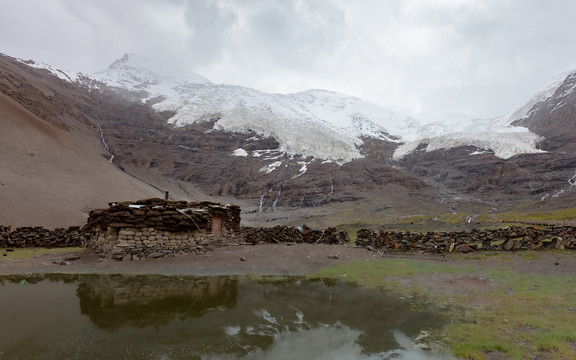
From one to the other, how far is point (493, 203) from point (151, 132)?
13511 centimetres

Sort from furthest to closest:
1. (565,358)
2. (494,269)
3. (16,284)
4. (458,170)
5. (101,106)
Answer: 1. (101,106)
2. (458,170)
3. (494,269)
4. (16,284)
5. (565,358)

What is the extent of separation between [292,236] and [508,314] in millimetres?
18827

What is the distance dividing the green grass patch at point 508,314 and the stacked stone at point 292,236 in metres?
11.2

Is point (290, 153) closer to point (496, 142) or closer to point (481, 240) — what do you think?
point (496, 142)

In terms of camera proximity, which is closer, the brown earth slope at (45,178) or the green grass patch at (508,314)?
the green grass patch at (508,314)

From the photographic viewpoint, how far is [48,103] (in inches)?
3787

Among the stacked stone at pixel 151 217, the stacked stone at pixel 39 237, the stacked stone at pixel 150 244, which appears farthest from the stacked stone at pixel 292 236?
the stacked stone at pixel 39 237

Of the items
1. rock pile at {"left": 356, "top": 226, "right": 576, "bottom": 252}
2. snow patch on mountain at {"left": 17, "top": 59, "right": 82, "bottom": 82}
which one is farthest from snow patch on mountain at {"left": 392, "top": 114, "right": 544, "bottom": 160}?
snow patch on mountain at {"left": 17, "top": 59, "right": 82, "bottom": 82}

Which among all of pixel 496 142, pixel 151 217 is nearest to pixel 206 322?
pixel 151 217

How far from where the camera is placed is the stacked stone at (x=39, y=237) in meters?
23.7

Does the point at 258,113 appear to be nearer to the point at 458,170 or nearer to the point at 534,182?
the point at 458,170

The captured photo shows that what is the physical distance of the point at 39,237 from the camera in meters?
24.7

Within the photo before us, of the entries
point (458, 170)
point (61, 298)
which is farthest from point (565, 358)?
point (458, 170)

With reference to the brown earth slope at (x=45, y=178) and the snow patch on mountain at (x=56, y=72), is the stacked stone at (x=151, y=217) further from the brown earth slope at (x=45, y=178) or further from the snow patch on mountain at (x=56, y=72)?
the snow patch on mountain at (x=56, y=72)
